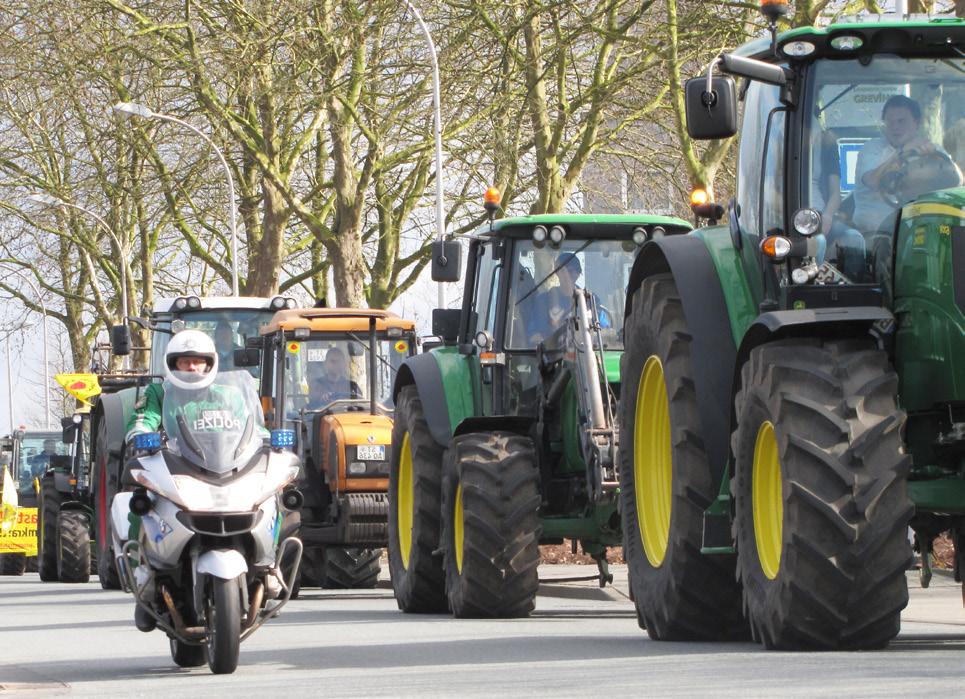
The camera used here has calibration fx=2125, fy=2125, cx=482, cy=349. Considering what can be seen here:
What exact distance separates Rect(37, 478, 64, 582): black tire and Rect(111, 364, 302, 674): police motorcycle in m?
15.9

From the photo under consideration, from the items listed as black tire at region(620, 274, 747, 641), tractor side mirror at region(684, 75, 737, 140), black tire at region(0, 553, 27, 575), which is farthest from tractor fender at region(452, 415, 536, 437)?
black tire at region(0, 553, 27, 575)

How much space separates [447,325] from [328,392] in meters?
4.69

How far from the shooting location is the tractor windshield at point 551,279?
14789 millimetres

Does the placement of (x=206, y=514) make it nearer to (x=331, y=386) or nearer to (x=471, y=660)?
(x=471, y=660)

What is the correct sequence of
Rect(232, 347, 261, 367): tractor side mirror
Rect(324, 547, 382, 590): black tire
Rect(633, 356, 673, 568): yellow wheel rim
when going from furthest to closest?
Rect(232, 347, 261, 367): tractor side mirror → Rect(324, 547, 382, 590): black tire → Rect(633, 356, 673, 568): yellow wheel rim

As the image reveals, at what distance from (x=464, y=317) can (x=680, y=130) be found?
937 centimetres

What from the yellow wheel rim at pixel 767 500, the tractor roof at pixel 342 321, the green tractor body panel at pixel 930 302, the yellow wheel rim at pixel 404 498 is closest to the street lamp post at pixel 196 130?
the tractor roof at pixel 342 321

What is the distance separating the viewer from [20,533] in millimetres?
29969

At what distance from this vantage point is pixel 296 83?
33.1 metres

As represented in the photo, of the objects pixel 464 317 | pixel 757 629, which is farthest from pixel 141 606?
pixel 464 317

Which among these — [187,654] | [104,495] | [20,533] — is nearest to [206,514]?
[187,654]

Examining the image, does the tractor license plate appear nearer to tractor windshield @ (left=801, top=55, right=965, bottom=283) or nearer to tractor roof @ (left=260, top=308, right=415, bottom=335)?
tractor roof @ (left=260, top=308, right=415, bottom=335)

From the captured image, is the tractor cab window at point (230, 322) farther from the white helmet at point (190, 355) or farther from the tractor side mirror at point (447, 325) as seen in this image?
the white helmet at point (190, 355)

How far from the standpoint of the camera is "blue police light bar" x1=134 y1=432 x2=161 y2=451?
396 inches
